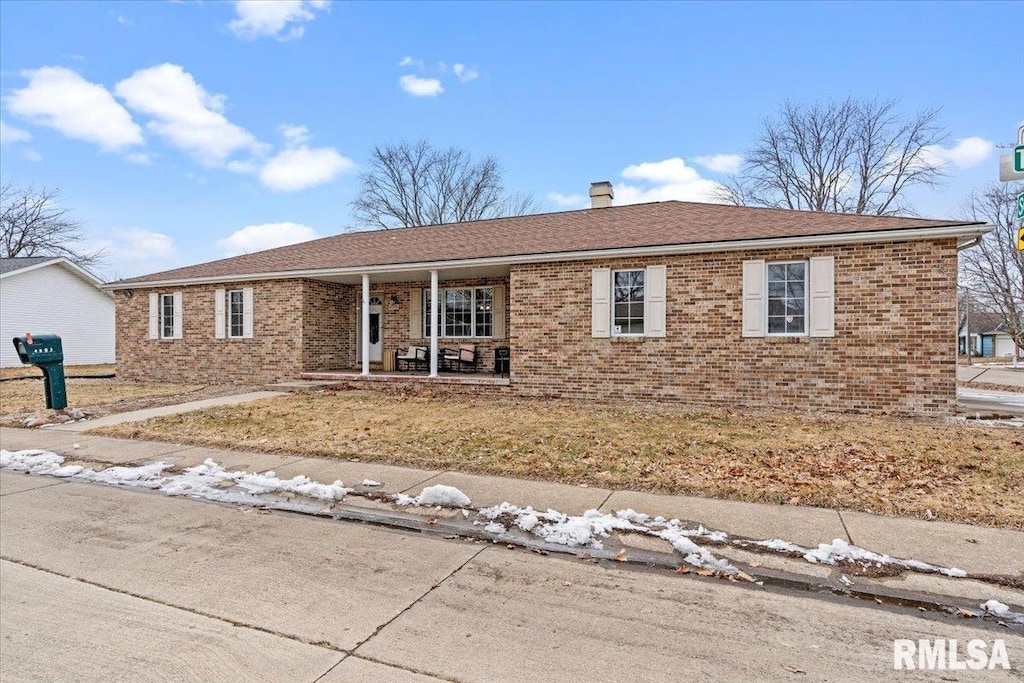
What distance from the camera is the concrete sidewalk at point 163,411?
30.3ft

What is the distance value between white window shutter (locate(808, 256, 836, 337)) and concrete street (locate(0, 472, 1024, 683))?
26.6 ft

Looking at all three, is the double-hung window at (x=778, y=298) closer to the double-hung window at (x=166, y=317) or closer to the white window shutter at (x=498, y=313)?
the white window shutter at (x=498, y=313)

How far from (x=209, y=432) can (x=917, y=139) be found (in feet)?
129

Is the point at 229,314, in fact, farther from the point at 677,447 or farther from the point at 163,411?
the point at 677,447

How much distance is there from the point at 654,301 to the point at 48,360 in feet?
37.5

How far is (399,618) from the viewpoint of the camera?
3.08 metres

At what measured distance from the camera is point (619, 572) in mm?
3658

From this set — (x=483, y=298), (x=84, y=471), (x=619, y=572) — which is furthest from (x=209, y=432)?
(x=483, y=298)

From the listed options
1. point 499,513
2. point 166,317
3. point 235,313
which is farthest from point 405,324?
point 499,513

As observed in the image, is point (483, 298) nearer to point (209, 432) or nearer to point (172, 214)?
point (209, 432)

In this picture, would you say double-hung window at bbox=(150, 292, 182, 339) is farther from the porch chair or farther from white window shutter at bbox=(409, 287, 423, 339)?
the porch chair

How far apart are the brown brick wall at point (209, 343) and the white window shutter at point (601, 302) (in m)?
8.07

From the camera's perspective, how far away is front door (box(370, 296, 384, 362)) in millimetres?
16438

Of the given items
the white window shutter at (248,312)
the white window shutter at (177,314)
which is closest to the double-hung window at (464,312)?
the white window shutter at (248,312)
